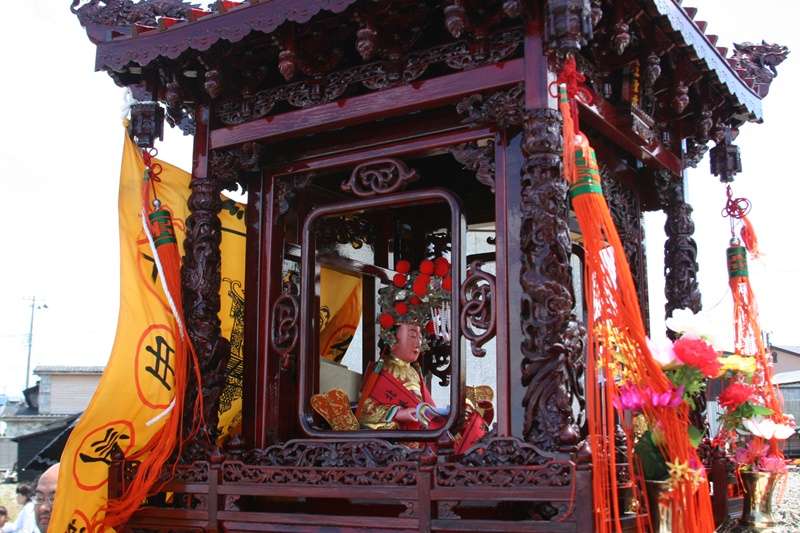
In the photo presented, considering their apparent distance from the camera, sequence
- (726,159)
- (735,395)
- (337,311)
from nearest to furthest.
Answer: (735,395) < (726,159) < (337,311)

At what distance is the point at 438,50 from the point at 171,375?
2252 millimetres

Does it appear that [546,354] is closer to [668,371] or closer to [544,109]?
[668,371]

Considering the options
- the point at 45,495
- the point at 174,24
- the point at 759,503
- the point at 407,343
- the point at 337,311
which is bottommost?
the point at 45,495

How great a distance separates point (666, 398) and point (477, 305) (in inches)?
39.4

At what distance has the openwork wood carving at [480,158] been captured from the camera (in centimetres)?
429

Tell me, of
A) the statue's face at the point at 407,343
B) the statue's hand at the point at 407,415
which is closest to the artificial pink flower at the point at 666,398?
the statue's hand at the point at 407,415

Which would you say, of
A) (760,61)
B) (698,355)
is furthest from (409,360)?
(760,61)

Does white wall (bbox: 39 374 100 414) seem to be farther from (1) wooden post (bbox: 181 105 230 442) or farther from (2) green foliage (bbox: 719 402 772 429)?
(2) green foliage (bbox: 719 402 772 429)

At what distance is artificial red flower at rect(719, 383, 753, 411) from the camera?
4.44m

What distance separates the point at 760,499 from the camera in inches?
190

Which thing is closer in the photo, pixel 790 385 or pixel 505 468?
pixel 505 468

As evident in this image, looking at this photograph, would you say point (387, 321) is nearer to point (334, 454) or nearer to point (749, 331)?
point (334, 454)

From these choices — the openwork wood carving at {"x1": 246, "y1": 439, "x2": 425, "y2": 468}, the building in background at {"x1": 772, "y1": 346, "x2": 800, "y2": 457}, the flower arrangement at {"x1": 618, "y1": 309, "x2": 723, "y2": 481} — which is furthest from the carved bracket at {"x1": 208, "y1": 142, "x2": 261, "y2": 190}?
the building in background at {"x1": 772, "y1": 346, "x2": 800, "y2": 457}

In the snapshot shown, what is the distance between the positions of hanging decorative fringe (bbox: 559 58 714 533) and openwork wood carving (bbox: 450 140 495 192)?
585mm
